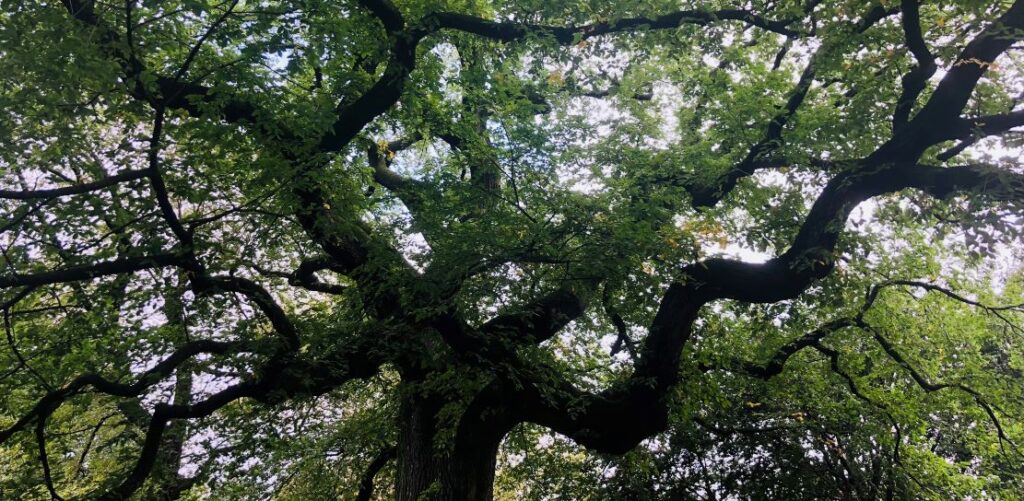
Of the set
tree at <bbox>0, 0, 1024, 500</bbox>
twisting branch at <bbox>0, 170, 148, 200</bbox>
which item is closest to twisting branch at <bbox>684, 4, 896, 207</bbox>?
tree at <bbox>0, 0, 1024, 500</bbox>

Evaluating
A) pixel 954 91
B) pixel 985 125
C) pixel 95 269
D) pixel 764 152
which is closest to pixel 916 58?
pixel 954 91

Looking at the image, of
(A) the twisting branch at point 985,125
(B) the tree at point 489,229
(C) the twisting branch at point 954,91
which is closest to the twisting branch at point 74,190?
(B) the tree at point 489,229

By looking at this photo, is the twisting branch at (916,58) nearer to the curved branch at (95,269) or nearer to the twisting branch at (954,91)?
the twisting branch at (954,91)

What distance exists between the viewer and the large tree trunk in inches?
257

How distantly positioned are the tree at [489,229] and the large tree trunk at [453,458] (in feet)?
0.12

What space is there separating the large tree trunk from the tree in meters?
0.04

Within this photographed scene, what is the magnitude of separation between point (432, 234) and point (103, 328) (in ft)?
→ 10.7

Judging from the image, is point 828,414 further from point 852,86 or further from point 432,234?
point 432,234

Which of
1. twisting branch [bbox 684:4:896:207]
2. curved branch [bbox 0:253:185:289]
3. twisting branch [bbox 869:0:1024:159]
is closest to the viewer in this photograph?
twisting branch [bbox 869:0:1024:159]

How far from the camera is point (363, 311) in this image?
6.84 metres

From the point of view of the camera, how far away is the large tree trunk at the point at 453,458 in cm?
654

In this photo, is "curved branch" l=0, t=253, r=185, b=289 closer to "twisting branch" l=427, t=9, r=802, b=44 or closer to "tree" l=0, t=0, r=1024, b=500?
"tree" l=0, t=0, r=1024, b=500

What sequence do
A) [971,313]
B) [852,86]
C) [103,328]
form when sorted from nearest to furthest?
[103,328], [852,86], [971,313]

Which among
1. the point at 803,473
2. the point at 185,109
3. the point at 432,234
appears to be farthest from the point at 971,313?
the point at 185,109
